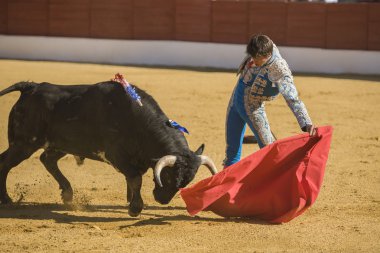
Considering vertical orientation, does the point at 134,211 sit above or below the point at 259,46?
below

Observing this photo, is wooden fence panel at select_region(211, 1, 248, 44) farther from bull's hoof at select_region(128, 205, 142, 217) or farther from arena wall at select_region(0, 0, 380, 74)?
bull's hoof at select_region(128, 205, 142, 217)

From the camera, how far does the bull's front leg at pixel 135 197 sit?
5266 millimetres

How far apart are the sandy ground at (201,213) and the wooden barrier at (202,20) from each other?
151 inches

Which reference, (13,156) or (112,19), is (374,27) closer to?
(112,19)

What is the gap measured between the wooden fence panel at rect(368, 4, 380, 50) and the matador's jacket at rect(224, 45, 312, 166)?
8594mm

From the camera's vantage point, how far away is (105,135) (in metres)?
5.54

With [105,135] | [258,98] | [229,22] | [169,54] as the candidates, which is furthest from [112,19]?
[258,98]

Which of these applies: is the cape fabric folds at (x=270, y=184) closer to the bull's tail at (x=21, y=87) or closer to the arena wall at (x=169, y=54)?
the bull's tail at (x=21, y=87)

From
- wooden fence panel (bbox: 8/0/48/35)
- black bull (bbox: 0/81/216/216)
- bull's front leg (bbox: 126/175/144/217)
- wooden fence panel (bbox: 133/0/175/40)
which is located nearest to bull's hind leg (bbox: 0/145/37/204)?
black bull (bbox: 0/81/216/216)

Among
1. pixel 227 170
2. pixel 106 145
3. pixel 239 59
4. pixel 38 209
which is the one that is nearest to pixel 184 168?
pixel 227 170

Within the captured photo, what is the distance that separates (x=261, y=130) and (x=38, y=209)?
1.54 m

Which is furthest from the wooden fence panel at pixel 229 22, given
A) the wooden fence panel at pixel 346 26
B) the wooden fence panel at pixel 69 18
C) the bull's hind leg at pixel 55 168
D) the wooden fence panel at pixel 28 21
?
the bull's hind leg at pixel 55 168

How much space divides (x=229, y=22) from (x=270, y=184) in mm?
9415

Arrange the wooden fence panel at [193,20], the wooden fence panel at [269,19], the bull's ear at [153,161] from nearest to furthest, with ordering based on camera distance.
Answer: the bull's ear at [153,161]
the wooden fence panel at [269,19]
the wooden fence panel at [193,20]
